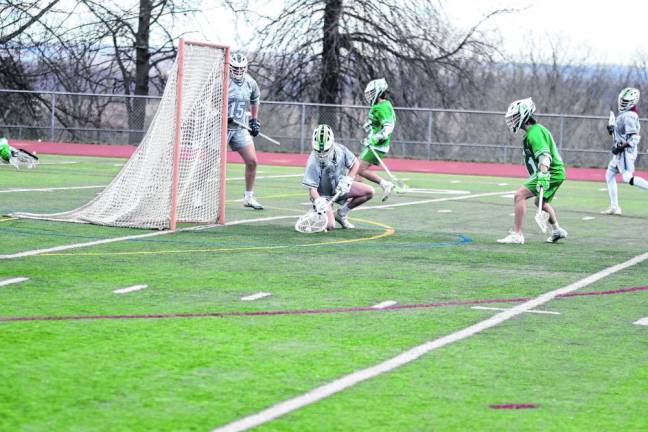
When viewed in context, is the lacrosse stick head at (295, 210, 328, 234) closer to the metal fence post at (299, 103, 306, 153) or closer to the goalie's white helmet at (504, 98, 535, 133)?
the goalie's white helmet at (504, 98, 535, 133)

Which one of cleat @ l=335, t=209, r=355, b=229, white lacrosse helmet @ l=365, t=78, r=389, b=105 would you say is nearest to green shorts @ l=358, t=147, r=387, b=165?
white lacrosse helmet @ l=365, t=78, r=389, b=105

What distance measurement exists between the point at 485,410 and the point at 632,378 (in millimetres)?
1167

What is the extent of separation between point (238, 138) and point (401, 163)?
16.8m

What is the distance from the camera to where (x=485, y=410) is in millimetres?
5859

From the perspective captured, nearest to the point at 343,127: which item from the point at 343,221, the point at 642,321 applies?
the point at 343,221

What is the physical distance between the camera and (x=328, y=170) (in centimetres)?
1369

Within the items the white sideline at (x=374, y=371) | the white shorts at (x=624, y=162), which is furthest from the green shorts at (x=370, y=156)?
the white sideline at (x=374, y=371)

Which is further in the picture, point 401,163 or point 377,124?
point 401,163

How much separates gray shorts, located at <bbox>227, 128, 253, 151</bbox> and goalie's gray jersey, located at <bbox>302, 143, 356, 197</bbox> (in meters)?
2.62

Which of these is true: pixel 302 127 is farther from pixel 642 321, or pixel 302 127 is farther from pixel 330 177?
pixel 642 321

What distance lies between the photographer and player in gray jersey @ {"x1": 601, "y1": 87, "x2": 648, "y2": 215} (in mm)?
18078

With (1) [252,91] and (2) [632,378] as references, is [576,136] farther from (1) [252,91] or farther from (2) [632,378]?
(2) [632,378]

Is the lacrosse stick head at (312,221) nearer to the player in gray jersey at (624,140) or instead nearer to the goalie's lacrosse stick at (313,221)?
the goalie's lacrosse stick at (313,221)

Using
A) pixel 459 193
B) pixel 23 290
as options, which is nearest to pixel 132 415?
pixel 23 290
